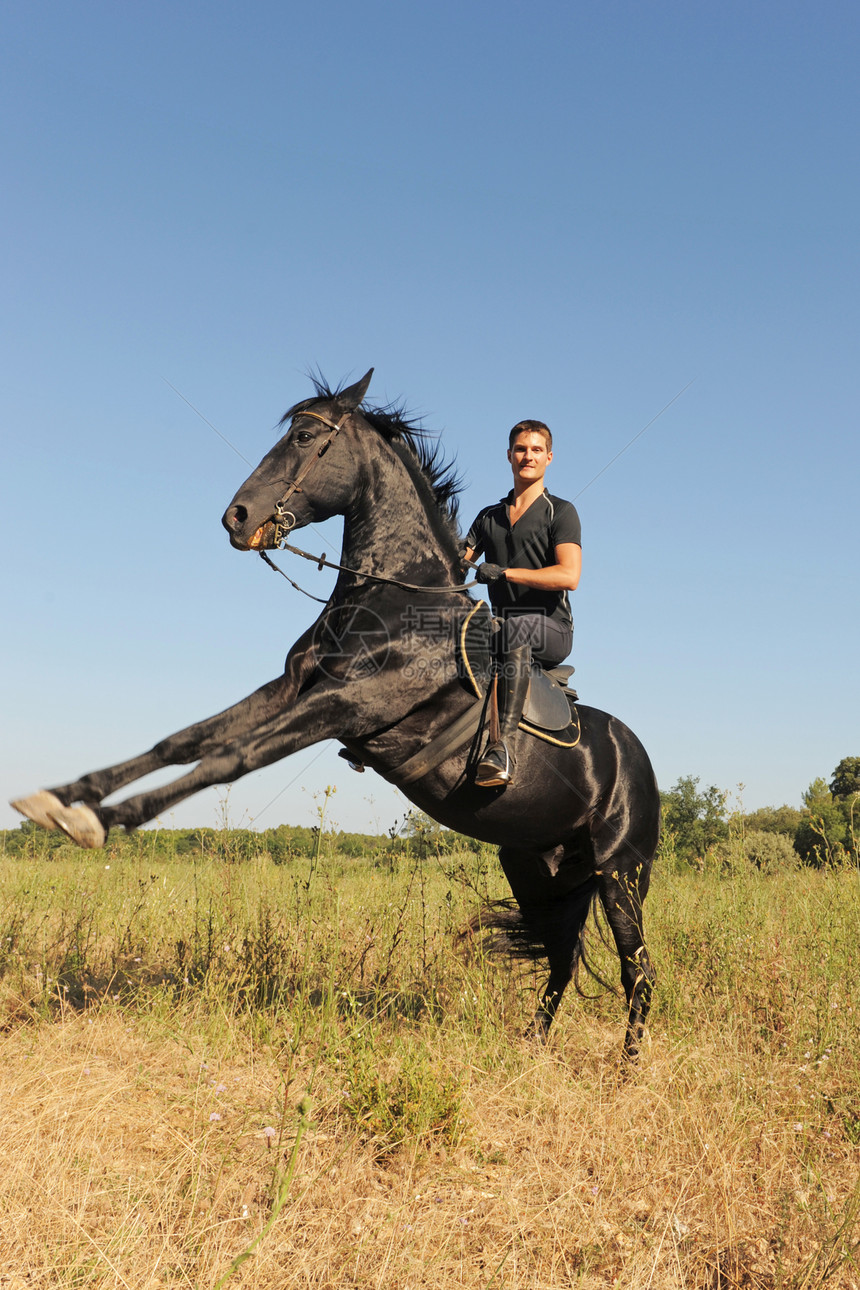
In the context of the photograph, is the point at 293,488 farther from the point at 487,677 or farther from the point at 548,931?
the point at 548,931

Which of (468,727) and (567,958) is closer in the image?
(468,727)

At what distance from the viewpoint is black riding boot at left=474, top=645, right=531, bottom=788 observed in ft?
14.6

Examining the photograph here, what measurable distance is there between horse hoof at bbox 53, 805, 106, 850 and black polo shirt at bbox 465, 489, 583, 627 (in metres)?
2.77

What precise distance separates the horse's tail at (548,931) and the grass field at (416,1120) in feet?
0.68

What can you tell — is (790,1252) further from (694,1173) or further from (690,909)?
(690,909)

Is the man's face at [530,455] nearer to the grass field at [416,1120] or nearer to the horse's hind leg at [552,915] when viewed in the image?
the horse's hind leg at [552,915]

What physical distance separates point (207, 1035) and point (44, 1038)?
897 millimetres

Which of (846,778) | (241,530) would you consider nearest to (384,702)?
(241,530)

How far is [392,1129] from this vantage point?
3527mm

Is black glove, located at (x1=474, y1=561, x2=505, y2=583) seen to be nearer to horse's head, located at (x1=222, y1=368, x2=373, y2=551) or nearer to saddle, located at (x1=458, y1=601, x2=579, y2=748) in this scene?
saddle, located at (x1=458, y1=601, x2=579, y2=748)

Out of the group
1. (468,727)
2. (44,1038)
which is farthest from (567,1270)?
(44,1038)

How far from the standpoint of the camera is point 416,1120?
139 inches

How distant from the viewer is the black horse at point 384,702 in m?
3.99

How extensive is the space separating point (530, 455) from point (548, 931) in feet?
11.4
